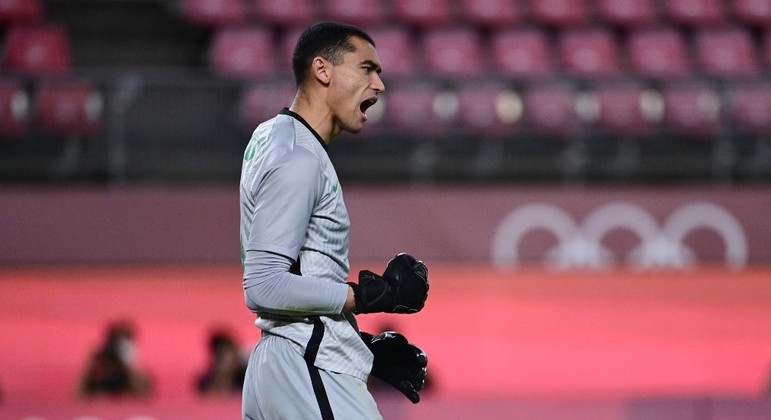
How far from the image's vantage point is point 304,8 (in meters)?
10.8

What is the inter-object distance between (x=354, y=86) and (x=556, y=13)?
8.66 meters

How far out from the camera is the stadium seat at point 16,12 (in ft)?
33.8

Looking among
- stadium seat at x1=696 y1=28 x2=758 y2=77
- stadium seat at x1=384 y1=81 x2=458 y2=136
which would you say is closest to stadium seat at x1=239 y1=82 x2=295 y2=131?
stadium seat at x1=384 y1=81 x2=458 y2=136

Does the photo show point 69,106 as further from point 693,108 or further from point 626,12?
point 626,12

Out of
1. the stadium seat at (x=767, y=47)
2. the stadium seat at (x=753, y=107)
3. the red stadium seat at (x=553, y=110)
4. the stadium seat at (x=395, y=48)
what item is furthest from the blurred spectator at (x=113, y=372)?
the stadium seat at (x=767, y=47)

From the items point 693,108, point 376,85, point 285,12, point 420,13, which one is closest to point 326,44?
point 376,85

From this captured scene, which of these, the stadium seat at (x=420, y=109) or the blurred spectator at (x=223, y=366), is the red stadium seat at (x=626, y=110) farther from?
the blurred spectator at (x=223, y=366)

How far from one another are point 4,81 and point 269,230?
665 cm

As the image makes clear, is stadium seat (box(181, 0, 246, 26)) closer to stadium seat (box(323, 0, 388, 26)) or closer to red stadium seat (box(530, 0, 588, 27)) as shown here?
stadium seat (box(323, 0, 388, 26))

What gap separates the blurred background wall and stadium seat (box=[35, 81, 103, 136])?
16 mm

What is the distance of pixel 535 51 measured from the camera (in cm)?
1074

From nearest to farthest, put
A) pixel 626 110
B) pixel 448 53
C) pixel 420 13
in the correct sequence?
1. pixel 626 110
2. pixel 448 53
3. pixel 420 13

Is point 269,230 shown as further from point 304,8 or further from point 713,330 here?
point 304,8

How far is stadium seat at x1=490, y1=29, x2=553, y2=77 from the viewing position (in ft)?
35.0
